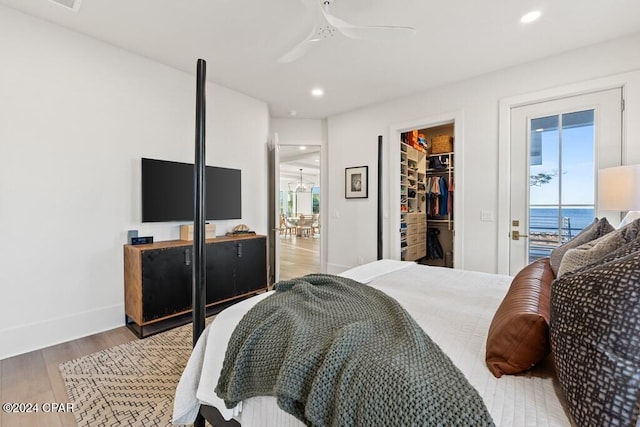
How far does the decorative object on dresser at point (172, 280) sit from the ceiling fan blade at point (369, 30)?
225 cm

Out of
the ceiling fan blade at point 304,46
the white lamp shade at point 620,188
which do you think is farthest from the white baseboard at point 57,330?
the white lamp shade at point 620,188

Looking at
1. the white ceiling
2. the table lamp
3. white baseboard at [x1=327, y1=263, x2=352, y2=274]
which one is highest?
the white ceiling

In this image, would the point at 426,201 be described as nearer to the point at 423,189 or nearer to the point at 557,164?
the point at 423,189

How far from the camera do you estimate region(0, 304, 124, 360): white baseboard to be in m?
2.13

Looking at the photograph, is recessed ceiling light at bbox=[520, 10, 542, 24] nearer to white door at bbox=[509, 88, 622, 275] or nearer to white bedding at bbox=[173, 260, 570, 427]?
white door at bbox=[509, 88, 622, 275]

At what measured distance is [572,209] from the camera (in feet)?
8.62

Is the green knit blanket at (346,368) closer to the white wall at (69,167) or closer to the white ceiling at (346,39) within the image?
the white ceiling at (346,39)

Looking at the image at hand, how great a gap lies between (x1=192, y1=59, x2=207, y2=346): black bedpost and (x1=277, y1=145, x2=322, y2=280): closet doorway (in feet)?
8.37

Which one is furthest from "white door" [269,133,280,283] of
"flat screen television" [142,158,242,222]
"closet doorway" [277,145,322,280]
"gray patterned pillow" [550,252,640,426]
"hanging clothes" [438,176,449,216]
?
"gray patterned pillow" [550,252,640,426]

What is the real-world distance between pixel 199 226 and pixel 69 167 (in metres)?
1.88

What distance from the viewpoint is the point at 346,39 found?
8.14 feet

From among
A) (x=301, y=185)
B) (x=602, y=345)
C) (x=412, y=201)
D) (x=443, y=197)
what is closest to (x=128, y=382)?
(x=602, y=345)

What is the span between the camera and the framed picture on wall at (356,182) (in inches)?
162

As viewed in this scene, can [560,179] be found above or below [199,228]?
above
